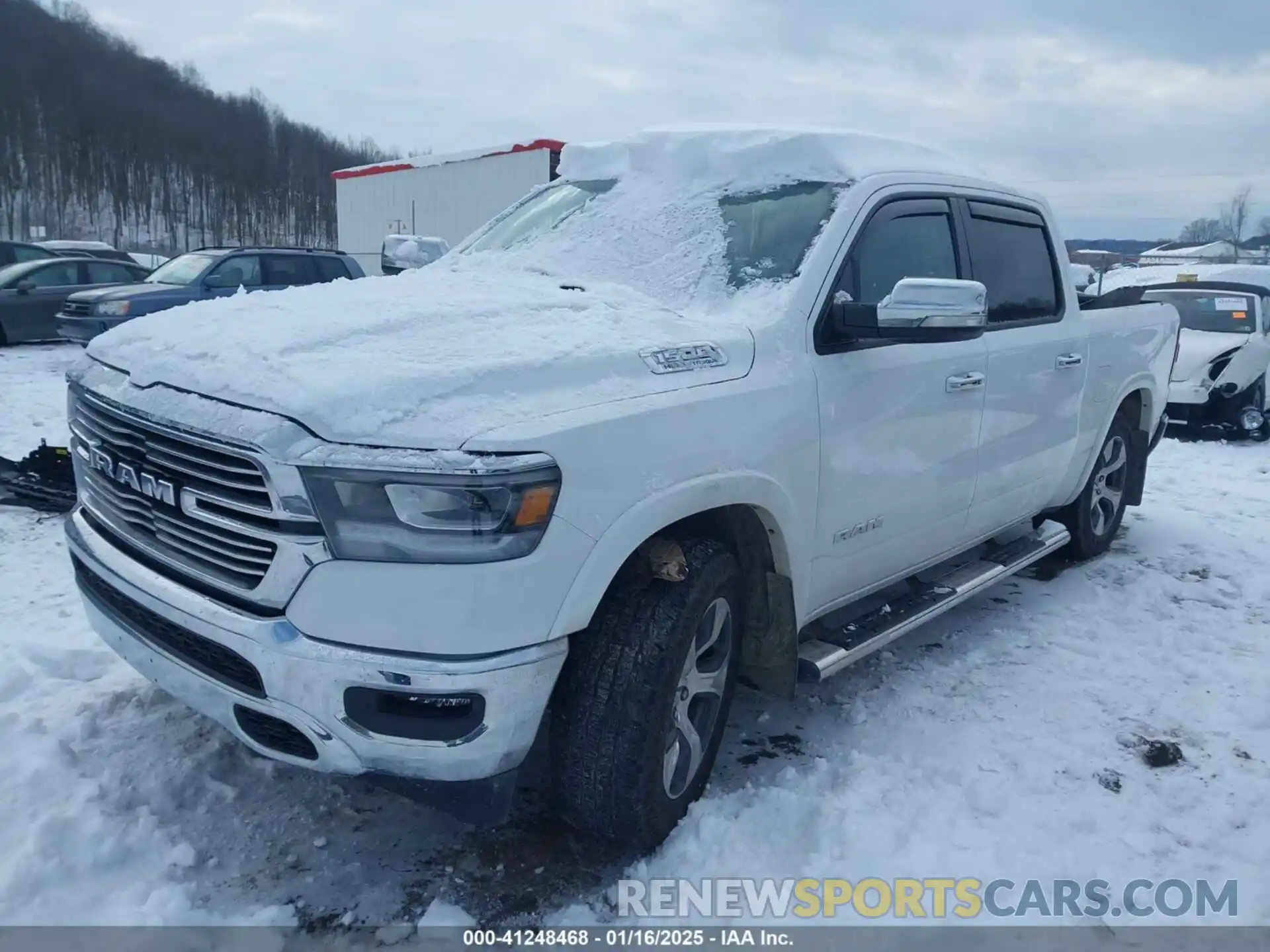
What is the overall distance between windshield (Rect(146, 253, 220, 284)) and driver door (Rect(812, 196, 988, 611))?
11319mm

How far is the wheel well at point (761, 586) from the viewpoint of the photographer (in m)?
2.89

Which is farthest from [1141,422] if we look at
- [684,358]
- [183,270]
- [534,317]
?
[183,270]

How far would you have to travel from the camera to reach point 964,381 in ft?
12.1

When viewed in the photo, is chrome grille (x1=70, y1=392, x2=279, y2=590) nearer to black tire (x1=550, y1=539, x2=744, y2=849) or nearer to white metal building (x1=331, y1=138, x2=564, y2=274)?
black tire (x1=550, y1=539, x2=744, y2=849)

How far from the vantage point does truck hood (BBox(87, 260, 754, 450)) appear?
86.5 inches

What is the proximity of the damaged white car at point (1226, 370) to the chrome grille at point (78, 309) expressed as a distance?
12506mm

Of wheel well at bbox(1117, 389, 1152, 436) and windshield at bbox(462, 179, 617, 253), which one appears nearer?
windshield at bbox(462, 179, 617, 253)

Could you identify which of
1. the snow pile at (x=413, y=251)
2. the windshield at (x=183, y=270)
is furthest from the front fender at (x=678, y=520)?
the windshield at (x=183, y=270)

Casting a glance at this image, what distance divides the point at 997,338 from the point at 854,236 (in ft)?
3.50

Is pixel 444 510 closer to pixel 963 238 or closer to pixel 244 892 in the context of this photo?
pixel 244 892

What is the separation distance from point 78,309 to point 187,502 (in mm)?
12181

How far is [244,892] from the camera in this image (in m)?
2.57

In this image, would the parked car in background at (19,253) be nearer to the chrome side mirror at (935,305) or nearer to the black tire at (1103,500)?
the black tire at (1103,500)

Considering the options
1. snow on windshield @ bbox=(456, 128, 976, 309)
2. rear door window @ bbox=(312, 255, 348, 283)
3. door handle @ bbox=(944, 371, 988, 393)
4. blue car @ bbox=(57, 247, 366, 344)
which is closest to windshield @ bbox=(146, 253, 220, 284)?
blue car @ bbox=(57, 247, 366, 344)
